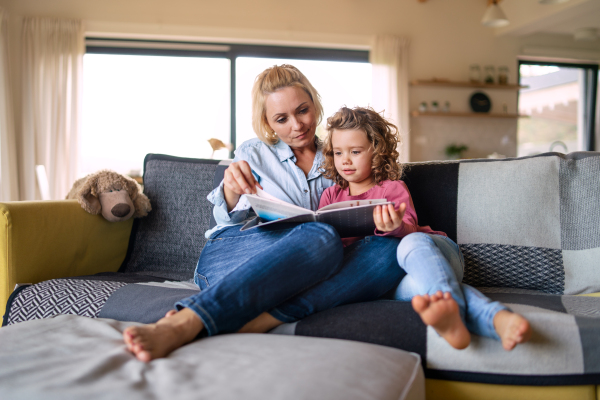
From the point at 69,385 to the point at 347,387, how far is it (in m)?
0.43

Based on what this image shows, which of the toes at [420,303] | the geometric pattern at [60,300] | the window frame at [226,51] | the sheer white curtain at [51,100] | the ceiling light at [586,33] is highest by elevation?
the ceiling light at [586,33]

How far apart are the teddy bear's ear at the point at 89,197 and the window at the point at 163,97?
299 cm

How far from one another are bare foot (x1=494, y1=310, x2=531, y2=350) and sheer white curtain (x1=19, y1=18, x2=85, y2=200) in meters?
4.38

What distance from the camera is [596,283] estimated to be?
4.02ft

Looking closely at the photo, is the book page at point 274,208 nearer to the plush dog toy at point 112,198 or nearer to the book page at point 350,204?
the book page at point 350,204

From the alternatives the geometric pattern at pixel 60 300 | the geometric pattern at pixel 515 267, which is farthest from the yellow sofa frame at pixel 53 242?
the geometric pattern at pixel 515 267

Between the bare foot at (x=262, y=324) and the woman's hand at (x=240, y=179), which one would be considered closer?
the bare foot at (x=262, y=324)

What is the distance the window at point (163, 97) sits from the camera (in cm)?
455

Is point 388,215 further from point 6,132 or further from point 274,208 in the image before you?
point 6,132

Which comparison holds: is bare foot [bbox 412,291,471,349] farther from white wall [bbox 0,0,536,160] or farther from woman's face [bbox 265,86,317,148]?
white wall [bbox 0,0,536,160]

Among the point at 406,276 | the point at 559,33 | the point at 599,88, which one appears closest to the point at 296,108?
the point at 406,276

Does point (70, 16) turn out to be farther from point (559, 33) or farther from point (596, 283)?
point (559, 33)

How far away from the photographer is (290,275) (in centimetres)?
95

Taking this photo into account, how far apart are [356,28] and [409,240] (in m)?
4.34
